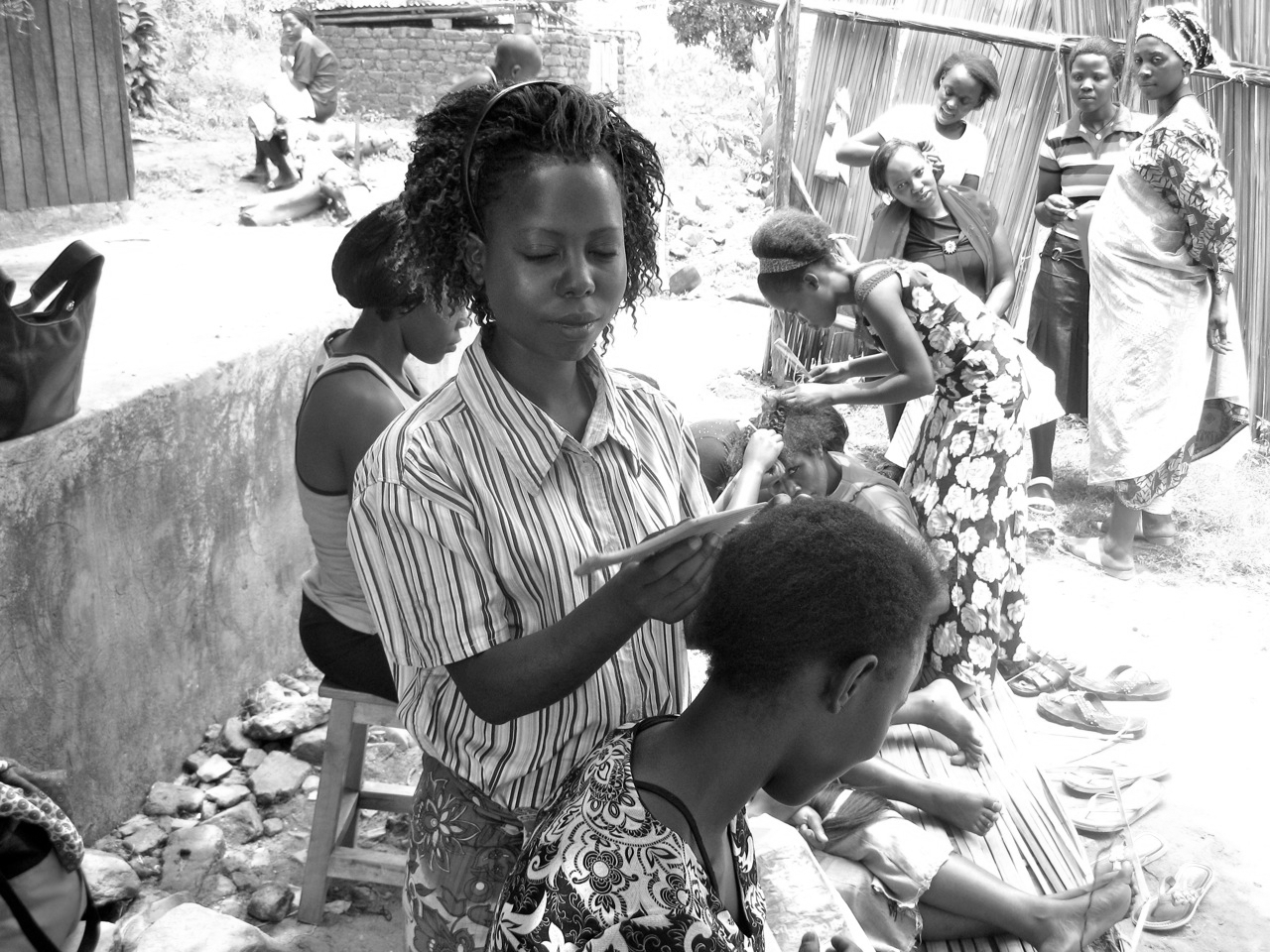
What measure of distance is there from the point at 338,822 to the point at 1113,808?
2219mm

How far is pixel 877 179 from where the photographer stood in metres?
5.19

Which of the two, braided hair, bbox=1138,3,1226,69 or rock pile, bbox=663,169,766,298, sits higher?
braided hair, bbox=1138,3,1226,69

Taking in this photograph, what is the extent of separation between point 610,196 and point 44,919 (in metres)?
1.26

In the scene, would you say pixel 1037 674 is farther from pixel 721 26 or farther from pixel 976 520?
pixel 721 26

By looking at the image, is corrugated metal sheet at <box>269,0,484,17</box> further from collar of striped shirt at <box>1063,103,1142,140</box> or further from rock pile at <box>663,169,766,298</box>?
collar of striped shirt at <box>1063,103,1142,140</box>

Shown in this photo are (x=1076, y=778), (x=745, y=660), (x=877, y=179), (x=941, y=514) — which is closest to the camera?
(x=745, y=660)

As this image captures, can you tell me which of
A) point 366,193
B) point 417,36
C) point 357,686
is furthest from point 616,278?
point 417,36

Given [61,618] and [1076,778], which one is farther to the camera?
[1076,778]

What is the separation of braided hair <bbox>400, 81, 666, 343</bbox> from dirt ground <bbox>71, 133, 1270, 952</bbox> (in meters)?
1.93

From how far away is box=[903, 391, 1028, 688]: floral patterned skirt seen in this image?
3740 millimetres

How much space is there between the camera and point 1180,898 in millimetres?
3016

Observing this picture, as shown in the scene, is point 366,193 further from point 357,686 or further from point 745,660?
point 745,660

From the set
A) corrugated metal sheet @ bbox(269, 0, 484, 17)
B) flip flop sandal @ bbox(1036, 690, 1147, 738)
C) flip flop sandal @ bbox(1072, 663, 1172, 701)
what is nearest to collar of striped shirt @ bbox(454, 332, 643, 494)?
flip flop sandal @ bbox(1036, 690, 1147, 738)

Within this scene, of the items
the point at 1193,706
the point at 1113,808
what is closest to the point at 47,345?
the point at 1113,808
